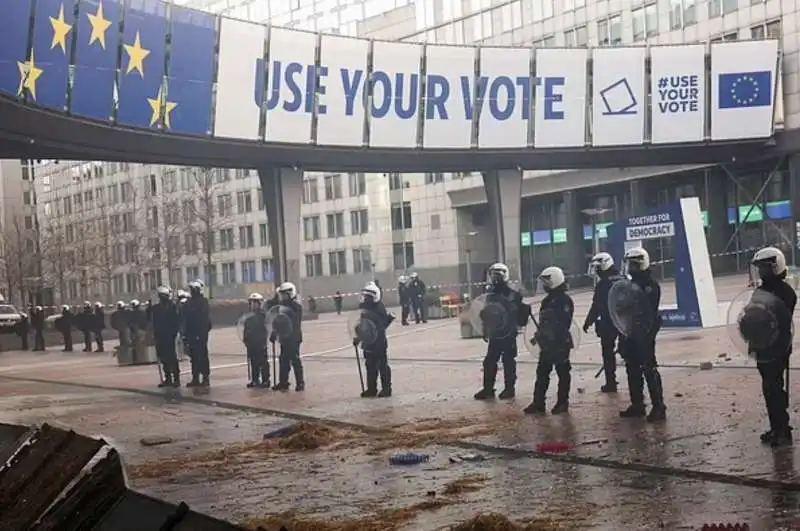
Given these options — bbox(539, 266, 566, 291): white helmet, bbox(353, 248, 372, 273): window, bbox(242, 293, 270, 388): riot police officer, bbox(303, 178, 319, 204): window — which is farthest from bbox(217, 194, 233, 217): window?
bbox(539, 266, 566, 291): white helmet

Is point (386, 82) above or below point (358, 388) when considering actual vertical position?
above

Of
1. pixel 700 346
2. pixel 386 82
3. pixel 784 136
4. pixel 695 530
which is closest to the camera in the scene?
pixel 695 530

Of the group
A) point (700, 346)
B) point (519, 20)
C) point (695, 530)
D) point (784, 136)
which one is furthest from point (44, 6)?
point (519, 20)

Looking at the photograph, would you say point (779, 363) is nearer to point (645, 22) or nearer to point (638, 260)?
point (638, 260)

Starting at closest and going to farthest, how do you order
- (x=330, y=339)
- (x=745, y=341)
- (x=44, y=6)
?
1. (x=745, y=341)
2. (x=44, y=6)
3. (x=330, y=339)

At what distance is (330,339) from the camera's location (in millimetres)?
33125

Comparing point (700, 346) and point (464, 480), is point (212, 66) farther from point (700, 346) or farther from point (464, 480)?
point (464, 480)

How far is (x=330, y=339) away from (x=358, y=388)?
15.7 metres

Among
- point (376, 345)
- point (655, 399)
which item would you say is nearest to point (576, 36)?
point (376, 345)

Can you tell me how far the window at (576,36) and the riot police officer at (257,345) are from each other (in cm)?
4397

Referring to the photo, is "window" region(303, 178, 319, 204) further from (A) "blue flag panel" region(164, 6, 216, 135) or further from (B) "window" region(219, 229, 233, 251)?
(A) "blue flag panel" region(164, 6, 216, 135)

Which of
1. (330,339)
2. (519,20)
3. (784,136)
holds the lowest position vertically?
(330,339)

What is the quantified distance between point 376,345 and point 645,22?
43879 millimetres

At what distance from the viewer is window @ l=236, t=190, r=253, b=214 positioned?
260 feet
